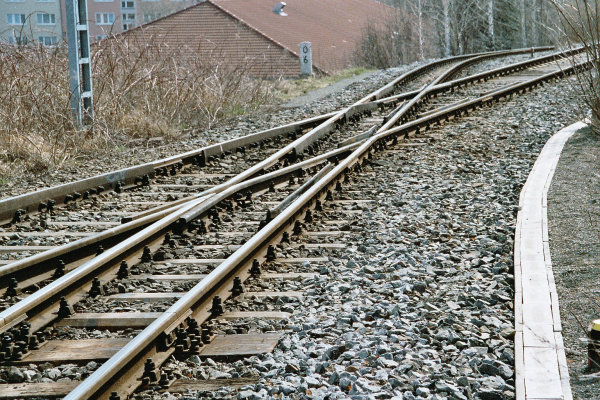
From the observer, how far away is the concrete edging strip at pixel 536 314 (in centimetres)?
379

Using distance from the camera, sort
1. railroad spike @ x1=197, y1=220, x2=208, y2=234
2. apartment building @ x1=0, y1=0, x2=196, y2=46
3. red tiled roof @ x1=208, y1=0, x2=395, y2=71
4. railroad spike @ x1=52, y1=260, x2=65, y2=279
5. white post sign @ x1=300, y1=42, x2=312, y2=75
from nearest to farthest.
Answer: railroad spike @ x1=52, y1=260, x2=65, y2=279
railroad spike @ x1=197, y1=220, x2=208, y2=234
white post sign @ x1=300, y1=42, x2=312, y2=75
red tiled roof @ x1=208, y1=0, x2=395, y2=71
apartment building @ x1=0, y1=0, x2=196, y2=46

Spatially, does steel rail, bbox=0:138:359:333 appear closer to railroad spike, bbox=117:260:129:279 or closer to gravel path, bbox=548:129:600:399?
railroad spike, bbox=117:260:129:279

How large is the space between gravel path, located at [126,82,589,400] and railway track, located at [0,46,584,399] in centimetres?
25

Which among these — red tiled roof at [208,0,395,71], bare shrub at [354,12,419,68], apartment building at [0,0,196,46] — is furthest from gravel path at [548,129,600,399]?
apartment building at [0,0,196,46]

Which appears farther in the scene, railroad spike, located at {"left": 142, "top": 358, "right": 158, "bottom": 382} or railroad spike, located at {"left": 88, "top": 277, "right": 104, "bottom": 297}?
railroad spike, located at {"left": 88, "top": 277, "right": 104, "bottom": 297}

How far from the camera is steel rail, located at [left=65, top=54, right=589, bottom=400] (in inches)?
143

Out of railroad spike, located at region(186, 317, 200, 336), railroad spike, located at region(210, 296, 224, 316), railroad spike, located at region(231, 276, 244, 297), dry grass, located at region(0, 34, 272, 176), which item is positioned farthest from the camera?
dry grass, located at region(0, 34, 272, 176)

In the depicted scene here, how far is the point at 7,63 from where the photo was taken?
11.1 meters

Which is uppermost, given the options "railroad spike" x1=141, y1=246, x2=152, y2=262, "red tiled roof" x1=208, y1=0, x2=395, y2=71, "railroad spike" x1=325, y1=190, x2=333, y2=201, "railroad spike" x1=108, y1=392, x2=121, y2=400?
"red tiled roof" x1=208, y1=0, x2=395, y2=71

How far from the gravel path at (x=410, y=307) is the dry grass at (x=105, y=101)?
431 cm

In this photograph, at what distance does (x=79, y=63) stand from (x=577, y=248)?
25.8ft

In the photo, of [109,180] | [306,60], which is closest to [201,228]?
[109,180]

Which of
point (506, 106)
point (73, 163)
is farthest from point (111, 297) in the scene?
point (506, 106)

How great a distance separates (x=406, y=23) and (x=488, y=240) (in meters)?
41.8
